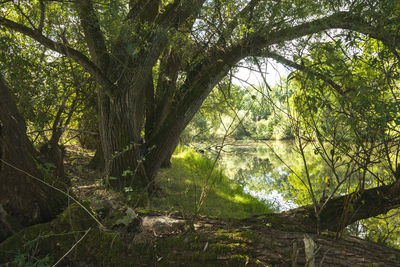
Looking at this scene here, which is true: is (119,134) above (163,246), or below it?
above

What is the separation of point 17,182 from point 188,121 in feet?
10.1

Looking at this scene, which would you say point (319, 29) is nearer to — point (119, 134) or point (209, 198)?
point (119, 134)

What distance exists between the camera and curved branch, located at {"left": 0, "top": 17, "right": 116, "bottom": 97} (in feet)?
9.61

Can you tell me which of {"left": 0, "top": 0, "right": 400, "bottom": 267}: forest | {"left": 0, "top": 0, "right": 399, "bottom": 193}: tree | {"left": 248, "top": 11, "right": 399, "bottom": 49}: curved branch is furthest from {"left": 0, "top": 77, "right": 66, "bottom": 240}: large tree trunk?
{"left": 248, "top": 11, "right": 399, "bottom": 49}: curved branch

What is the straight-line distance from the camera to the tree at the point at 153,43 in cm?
342

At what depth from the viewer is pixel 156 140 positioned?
14.6 ft

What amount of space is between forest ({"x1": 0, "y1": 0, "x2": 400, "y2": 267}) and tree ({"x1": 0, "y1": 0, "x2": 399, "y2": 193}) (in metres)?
0.02

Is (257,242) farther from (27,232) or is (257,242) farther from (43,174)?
(43,174)

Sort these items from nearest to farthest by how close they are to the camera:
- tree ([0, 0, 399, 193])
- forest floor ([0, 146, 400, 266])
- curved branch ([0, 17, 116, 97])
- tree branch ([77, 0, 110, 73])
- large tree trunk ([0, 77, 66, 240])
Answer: forest floor ([0, 146, 400, 266])
large tree trunk ([0, 77, 66, 240])
curved branch ([0, 17, 116, 97])
tree ([0, 0, 399, 193])
tree branch ([77, 0, 110, 73])

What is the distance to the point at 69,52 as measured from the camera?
3369 millimetres

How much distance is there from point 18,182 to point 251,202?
5060 mm

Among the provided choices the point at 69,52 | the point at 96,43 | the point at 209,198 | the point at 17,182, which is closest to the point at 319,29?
the point at 96,43

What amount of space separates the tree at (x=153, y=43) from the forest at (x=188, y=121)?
1.0 inches

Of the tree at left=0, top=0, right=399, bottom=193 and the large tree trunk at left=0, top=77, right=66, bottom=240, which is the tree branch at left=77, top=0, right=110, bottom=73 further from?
the large tree trunk at left=0, top=77, right=66, bottom=240
